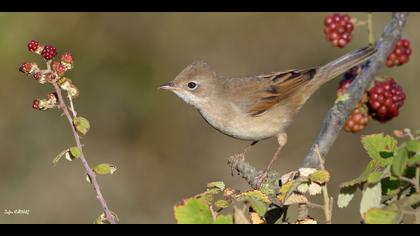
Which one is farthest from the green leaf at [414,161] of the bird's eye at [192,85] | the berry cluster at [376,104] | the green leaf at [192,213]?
the bird's eye at [192,85]

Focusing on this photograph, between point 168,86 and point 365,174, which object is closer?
point 365,174

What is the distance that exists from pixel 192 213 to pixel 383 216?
21.1 inches

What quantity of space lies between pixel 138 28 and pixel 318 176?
6.20m

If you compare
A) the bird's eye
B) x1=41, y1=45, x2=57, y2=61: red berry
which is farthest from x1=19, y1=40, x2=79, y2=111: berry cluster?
the bird's eye

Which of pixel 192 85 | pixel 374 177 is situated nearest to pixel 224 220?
pixel 374 177

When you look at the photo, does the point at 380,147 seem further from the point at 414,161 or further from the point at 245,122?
the point at 245,122

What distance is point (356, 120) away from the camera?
178 inches

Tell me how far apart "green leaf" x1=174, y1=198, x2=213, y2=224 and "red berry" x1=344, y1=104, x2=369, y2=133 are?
2853 millimetres

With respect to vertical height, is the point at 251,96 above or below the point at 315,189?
above

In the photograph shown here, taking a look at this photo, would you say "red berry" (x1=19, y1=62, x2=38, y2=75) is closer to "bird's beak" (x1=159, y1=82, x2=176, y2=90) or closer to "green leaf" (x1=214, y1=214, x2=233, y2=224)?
"green leaf" (x1=214, y1=214, x2=233, y2=224)

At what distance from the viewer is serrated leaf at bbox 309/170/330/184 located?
6.41 feet

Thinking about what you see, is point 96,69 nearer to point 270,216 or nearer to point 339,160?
point 339,160

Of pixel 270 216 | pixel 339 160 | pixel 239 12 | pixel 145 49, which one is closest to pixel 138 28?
pixel 145 49

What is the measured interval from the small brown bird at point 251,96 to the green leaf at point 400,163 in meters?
3.78
